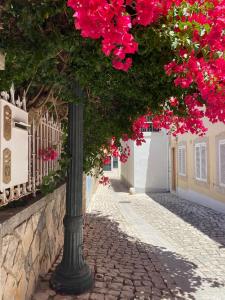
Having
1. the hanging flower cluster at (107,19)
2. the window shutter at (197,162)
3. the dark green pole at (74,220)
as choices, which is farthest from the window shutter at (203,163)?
the hanging flower cluster at (107,19)

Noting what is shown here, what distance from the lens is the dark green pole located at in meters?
4.07

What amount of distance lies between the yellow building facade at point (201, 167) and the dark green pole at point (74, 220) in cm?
774

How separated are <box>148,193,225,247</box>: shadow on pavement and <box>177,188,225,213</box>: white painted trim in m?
0.22

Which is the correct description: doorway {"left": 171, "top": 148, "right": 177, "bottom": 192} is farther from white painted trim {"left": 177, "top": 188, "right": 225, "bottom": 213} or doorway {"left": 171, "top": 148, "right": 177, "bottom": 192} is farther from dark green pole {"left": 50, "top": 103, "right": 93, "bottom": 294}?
dark green pole {"left": 50, "top": 103, "right": 93, "bottom": 294}

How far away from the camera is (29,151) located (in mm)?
3953

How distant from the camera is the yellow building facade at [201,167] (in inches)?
432

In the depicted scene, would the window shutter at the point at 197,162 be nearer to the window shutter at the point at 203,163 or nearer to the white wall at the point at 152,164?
the window shutter at the point at 203,163

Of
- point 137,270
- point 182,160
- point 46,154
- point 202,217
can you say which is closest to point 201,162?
point 182,160

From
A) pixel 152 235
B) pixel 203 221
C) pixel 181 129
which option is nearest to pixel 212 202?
pixel 203 221

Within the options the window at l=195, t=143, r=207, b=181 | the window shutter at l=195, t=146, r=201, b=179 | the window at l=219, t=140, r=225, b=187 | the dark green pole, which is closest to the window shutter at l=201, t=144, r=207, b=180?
the window at l=195, t=143, r=207, b=181

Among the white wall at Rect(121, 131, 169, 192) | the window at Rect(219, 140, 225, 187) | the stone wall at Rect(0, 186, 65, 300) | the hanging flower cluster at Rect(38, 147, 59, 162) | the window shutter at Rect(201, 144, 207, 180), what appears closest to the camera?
the stone wall at Rect(0, 186, 65, 300)

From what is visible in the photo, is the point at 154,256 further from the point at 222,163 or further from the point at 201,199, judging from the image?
the point at 201,199

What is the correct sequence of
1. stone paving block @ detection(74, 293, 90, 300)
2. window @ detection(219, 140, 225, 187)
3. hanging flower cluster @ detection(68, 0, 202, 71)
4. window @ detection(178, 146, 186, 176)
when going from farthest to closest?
window @ detection(178, 146, 186, 176) → window @ detection(219, 140, 225, 187) → stone paving block @ detection(74, 293, 90, 300) → hanging flower cluster @ detection(68, 0, 202, 71)

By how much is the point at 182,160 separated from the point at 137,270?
11.4 m
